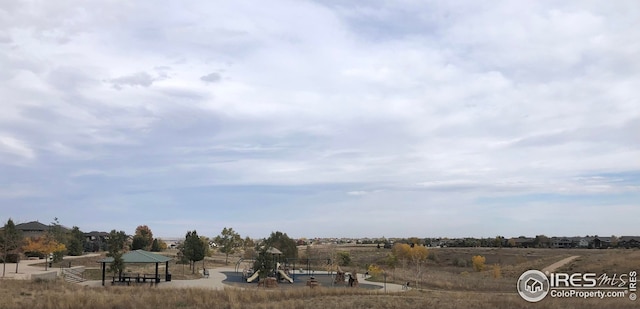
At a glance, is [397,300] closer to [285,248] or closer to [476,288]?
[476,288]

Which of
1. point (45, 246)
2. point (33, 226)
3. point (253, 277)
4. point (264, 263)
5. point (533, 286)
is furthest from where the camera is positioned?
point (33, 226)

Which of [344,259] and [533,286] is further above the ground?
[533,286]

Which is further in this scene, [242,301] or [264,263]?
[264,263]

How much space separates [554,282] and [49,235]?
53.9 meters

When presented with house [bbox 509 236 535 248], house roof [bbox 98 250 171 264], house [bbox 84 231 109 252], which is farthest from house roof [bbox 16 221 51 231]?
house [bbox 509 236 535 248]

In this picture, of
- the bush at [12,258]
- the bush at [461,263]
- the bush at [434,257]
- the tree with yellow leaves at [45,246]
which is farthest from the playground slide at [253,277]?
the bush at [434,257]

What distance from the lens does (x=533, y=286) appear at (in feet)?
82.8

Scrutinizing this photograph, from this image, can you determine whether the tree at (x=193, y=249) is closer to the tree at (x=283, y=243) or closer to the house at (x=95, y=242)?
the tree at (x=283, y=243)

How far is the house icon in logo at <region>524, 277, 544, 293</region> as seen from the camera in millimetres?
24831

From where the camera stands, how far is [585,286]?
2778 cm

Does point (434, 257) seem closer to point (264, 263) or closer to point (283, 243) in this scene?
point (283, 243)

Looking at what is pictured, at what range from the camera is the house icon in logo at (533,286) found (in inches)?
978

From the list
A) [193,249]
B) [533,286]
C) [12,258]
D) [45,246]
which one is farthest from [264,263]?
[12,258]

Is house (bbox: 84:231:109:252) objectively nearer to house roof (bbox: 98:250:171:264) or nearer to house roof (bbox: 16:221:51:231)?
house roof (bbox: 16:221:51:231)
